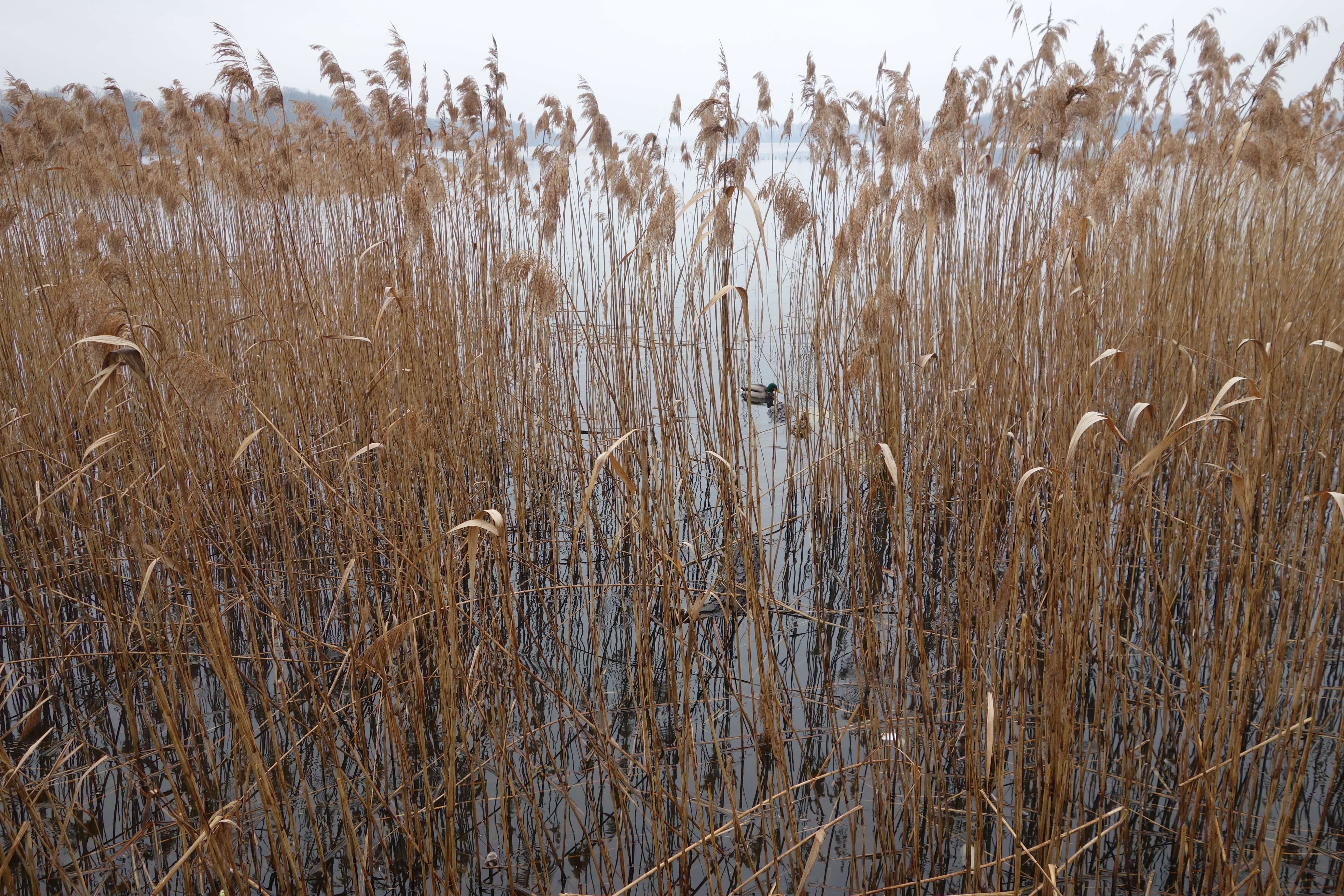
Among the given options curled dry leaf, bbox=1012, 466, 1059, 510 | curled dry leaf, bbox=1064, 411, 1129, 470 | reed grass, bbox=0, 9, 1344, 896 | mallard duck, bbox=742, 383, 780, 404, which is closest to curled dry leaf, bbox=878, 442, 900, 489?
reed grass, bbox=0, 9, 1344, 896

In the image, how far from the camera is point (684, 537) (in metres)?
2.43

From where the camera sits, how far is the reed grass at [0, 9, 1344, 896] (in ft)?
3.83

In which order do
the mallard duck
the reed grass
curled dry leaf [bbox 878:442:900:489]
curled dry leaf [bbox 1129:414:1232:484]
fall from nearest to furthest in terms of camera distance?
curled dry leaf [bbox 1129:414:1232:484] → curled dry leaf [bbox 878:442:900:489] → the reed grass → the mallard duck

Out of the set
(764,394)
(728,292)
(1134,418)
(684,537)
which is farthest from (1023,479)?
(764,394)

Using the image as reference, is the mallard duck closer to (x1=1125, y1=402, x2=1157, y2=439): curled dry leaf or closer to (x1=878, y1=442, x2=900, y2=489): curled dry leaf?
(x1=878, y1=442, x2=900, y2=489): curled dry leaf

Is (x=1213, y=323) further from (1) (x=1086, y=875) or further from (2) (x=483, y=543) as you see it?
(2) (x=483, y=543)

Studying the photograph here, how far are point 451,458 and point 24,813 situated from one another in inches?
46.1

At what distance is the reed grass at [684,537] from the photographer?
3.83ft

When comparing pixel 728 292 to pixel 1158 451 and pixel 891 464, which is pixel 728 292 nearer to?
pixel 891 464

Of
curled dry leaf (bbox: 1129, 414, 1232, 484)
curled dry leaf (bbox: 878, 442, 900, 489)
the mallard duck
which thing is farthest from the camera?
the mallard duck

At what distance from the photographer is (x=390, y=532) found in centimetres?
165

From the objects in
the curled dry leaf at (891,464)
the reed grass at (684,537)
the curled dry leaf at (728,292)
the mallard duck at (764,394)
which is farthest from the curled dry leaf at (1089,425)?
the mallard duck at (764,394)

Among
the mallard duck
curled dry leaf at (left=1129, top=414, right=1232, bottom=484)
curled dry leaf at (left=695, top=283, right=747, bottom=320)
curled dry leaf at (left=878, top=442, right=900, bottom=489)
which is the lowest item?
the mallard duck

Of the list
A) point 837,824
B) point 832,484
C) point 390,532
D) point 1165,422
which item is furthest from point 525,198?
point 837,824
